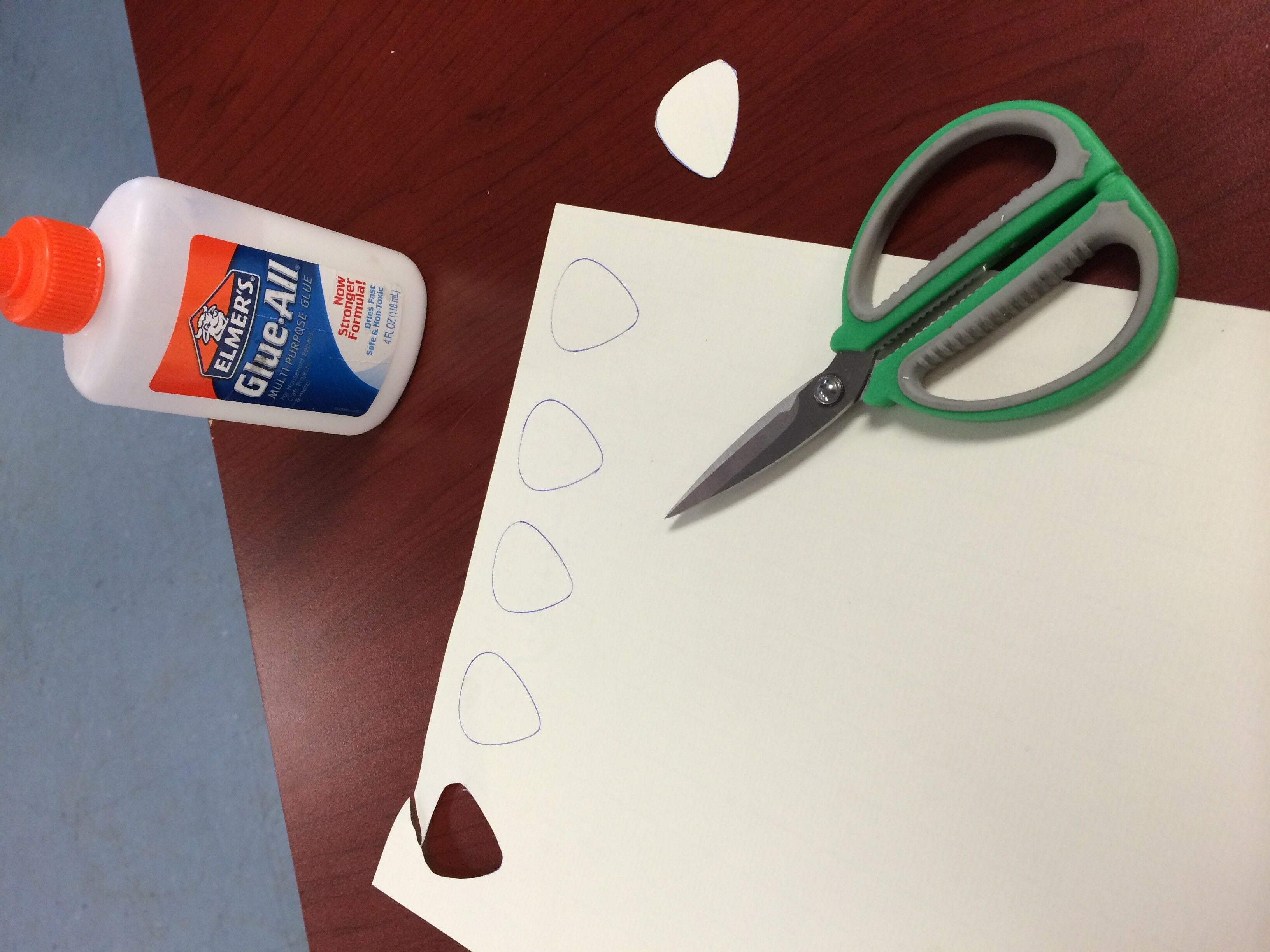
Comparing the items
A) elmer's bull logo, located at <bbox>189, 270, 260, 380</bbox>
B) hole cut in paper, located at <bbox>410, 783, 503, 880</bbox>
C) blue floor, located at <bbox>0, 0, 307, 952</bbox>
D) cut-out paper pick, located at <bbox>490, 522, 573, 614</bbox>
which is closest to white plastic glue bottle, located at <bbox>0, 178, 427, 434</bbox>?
elmer's bull logo, located at <bbox>189, 270, 260, 380</bbox>

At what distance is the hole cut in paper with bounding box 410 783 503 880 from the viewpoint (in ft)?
1.30

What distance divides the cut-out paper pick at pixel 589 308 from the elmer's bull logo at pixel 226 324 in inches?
5.5

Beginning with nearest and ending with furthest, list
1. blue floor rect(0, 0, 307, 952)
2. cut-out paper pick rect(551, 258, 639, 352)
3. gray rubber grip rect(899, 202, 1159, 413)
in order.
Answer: gray rubber grip rect(899, 202, 1159, 413) → cut-out paper pick rect(551, 258, 639, 352) → blue floor rect(0, 0, 307, 952)

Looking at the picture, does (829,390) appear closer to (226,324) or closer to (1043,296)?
(1043,296)

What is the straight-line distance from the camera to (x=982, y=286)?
0.29 meters

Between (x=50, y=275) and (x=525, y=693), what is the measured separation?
28cm

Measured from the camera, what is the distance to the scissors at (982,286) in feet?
0.88

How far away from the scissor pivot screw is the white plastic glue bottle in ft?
0.74

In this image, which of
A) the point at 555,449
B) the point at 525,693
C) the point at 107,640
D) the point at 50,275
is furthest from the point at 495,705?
the point at 107,640

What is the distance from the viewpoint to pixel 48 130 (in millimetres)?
951

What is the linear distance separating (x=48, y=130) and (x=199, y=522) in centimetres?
54

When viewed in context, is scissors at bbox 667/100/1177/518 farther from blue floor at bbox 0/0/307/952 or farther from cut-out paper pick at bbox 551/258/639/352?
blue floor at bbox 0/0/307/952

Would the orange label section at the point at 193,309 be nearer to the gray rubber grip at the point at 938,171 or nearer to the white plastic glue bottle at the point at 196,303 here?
the white plastic glue bottle at the point at 196,303

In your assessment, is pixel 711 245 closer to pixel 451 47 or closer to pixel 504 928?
pixel 451 47
